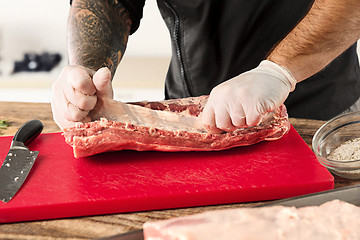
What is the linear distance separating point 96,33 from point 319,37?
1.22 m

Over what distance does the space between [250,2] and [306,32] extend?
0.59 m

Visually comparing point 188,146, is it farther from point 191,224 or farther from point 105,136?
point 191,224

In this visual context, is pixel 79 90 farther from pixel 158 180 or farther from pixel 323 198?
pixel 323 198

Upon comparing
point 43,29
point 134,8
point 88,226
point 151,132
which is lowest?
point 43,29

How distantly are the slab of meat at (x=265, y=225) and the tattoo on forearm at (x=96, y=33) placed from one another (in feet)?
4.64

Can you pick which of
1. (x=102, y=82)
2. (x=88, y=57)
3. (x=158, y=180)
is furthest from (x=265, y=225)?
(x=88, y=57)

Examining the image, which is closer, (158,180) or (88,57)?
(158,180)

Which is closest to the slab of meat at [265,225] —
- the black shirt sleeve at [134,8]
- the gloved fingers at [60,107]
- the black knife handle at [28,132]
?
the gloved fingers at [60,107]

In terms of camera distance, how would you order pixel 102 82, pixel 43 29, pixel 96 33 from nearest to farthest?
pixel 102 82, pixel 96 33, pixel 43 29

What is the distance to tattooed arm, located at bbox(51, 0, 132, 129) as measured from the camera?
1811mm

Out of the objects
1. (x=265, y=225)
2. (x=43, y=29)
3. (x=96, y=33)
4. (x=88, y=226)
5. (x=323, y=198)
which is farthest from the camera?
(x=43, y=29)

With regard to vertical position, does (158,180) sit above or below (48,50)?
above

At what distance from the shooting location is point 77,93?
5.93 ft

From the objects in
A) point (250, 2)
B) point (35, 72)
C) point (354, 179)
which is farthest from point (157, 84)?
point (354, 179)
